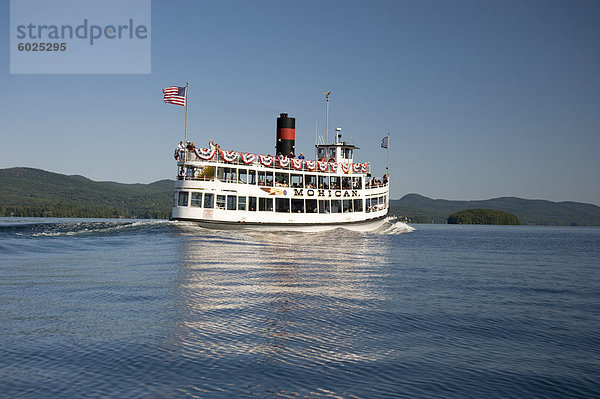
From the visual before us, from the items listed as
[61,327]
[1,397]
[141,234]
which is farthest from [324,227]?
[1,397]

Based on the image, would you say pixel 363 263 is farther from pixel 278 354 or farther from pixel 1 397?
pixel 1 397

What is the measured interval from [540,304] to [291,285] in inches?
359

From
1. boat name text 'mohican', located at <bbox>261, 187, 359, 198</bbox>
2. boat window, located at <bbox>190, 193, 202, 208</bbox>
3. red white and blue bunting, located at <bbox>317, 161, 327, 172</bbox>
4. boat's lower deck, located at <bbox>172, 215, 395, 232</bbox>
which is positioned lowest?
boat's lower deck, located at <bbox>172, 215, 395, 232</bbox>

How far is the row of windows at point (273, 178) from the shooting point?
4538 centimetres

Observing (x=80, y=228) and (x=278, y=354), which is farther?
(x=80, y=228)

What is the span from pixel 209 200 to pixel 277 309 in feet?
102

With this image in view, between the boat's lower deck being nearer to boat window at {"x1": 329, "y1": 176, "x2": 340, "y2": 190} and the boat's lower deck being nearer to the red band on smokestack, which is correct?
boat window at {"x1": 329, "y1": 176, "x2": 340, "y2": 190}

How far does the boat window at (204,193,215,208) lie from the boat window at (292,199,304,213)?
1015 centimetres

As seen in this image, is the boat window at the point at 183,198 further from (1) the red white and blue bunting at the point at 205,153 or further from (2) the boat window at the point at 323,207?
(2) the boat window at the point at 323,207

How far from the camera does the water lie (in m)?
8.47

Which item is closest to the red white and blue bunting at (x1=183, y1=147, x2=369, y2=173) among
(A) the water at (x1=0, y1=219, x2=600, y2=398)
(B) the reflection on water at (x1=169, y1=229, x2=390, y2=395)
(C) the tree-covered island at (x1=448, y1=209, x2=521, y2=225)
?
(B) the reflection on water at (x1=169, y1=229, x2=390, y2=395)

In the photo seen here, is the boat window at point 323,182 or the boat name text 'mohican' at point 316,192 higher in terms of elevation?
the boat window at point 323,182

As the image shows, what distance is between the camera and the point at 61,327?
11.4m

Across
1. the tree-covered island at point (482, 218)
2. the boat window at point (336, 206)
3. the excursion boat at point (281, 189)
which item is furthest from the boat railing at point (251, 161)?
the tree-covered island at point (482, 218)
